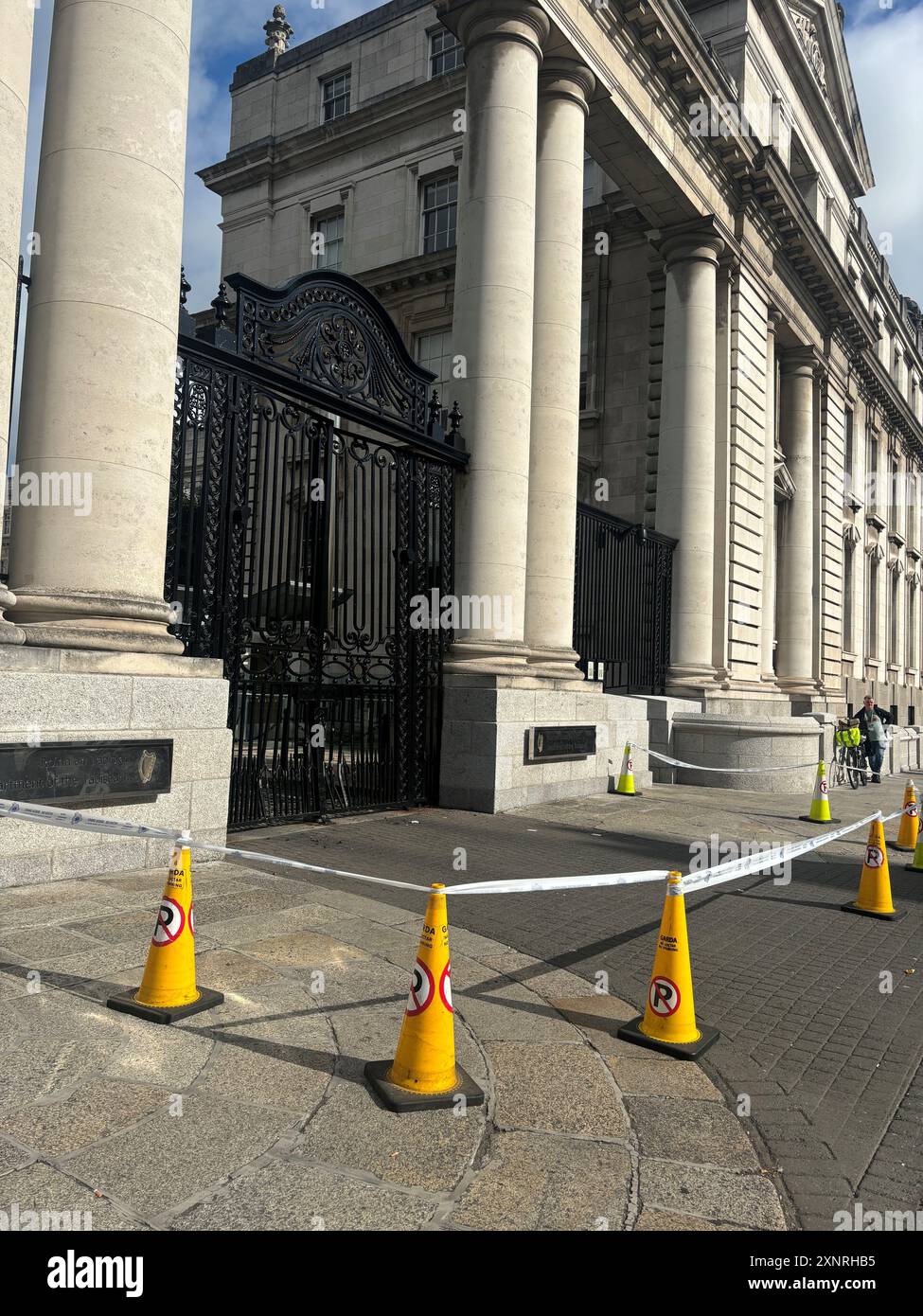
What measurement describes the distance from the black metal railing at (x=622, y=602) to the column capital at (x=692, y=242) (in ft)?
21.3

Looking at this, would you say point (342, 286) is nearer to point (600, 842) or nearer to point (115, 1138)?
point (600, 842)

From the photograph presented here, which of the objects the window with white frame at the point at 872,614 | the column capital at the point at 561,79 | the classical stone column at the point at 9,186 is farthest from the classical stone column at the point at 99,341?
the window with white frame at the point at 872,614

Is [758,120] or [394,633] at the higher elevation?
[758,120]

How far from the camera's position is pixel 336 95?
1138 inches

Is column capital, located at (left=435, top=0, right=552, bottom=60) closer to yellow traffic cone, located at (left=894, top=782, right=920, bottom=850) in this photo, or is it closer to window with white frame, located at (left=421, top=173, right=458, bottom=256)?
yellow traffic cone, located at (left=894, top=782, right=920, bottom=850)

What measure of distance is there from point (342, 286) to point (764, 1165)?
417 inches

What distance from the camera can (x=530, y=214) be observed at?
1333 cm

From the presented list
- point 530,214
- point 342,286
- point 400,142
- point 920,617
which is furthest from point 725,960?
point 920,617

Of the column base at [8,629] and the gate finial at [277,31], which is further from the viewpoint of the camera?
the gate finial at [277,31]

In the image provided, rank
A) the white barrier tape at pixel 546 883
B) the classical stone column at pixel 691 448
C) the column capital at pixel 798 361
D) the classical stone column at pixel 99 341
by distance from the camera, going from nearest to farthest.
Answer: the white barrier tape at pixel 546 883 < the classical stone column at pixel 99 341 < the classical stone column at pixel 691 448 < the column capital at pixel 798 361

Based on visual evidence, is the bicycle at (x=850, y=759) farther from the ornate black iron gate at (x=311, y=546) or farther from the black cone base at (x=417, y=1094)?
the black cone base at (x=417, y=1094)

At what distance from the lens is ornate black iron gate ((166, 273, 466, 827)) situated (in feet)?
30.8

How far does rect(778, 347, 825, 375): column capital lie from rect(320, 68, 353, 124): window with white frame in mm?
15538

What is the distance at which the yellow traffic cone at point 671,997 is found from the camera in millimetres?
4414
